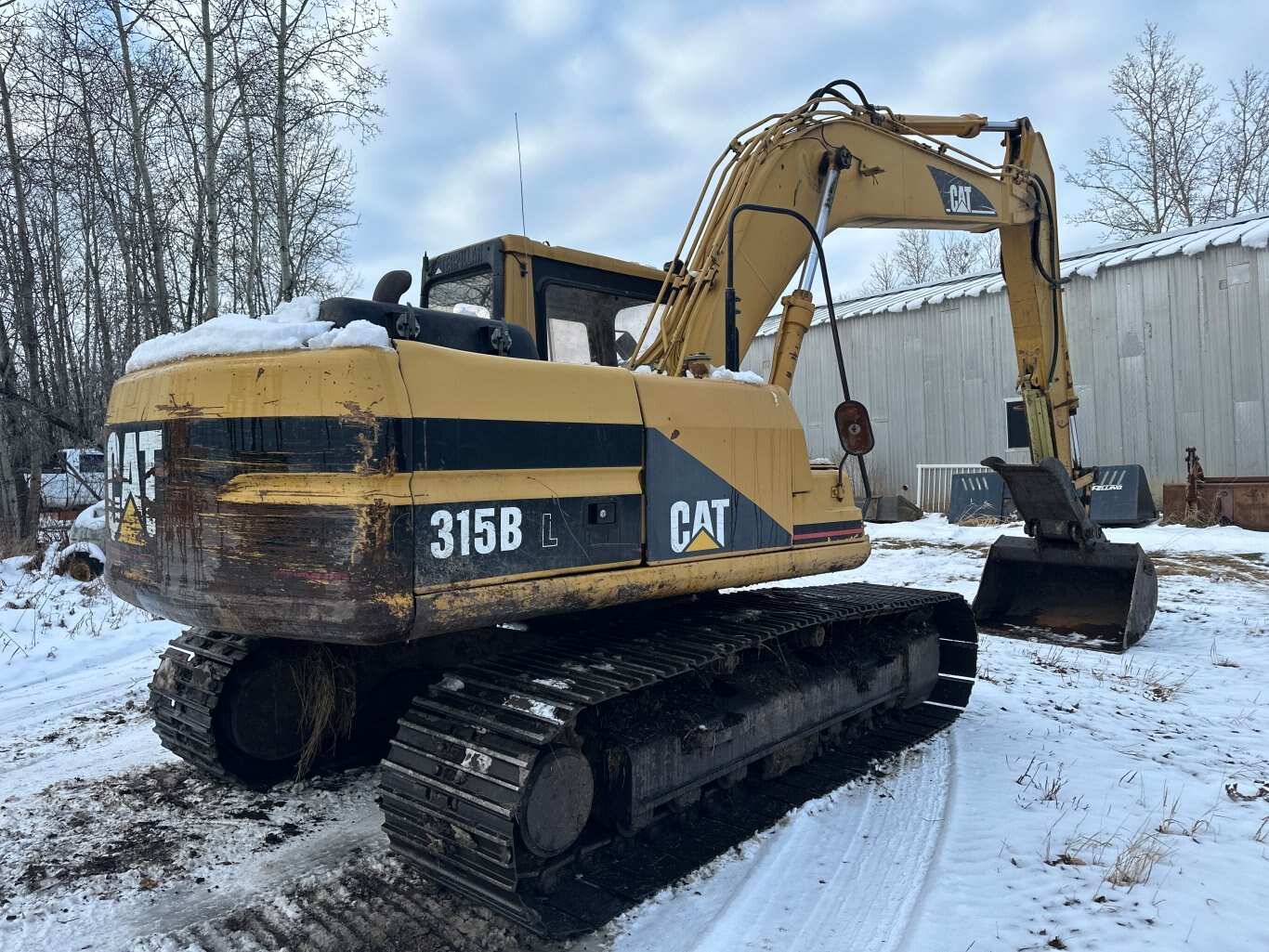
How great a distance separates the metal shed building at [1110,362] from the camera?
1366 centimetres

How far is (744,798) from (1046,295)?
487 centimetres

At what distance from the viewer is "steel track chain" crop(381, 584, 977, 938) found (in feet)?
8.95

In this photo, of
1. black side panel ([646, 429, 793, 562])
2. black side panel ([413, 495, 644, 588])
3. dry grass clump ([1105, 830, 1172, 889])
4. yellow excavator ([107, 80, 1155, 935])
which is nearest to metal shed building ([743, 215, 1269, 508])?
yellow excavator ([107, 80, 1155, 935])

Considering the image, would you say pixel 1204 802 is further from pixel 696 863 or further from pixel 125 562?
pixel 125 562

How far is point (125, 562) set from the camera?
319 centimetres

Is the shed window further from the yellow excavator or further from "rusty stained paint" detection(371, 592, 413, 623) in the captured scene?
"rusty stained paint" detection(371, 592, 413, 623)

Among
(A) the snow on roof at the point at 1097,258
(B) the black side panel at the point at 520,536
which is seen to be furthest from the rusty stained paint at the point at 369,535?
(A) the snow on roof at the point at 1097,258

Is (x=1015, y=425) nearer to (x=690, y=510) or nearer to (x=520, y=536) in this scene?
(x=690, y=510)

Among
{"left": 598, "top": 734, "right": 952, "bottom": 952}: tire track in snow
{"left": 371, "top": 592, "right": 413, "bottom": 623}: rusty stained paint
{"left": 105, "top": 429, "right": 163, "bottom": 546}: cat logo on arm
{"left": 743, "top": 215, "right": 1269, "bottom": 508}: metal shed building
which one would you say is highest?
{"left": 743, "top": 215, "right": 1269, "bottom": 508}: metal shed building

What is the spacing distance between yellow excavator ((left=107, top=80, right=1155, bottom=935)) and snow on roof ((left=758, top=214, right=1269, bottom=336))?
7.85 meters

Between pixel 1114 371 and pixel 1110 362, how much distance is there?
16 centimetres

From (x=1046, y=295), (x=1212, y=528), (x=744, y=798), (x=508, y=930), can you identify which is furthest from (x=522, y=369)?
(x=1212, y=528)

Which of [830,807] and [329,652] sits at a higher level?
[329,652]

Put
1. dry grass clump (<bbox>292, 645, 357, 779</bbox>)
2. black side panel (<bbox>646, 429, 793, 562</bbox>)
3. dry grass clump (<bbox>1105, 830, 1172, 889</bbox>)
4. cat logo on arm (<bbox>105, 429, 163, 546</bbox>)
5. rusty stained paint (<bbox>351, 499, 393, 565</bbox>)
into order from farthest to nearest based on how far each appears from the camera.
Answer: dry grass clump (<bbox>292, 645, 357, 779</bbox>)
black side panel (<bbox>646, 429, 793, 562</bbox>)
dry grass clump (<bbox>1105, 830, 1172, 889</bbox>)
cat logo on arm (<bbox>105, 429, 163, 546</bbox>)
rusty stained paint (<bbox>351, 499, 393, 565</bbox>)
